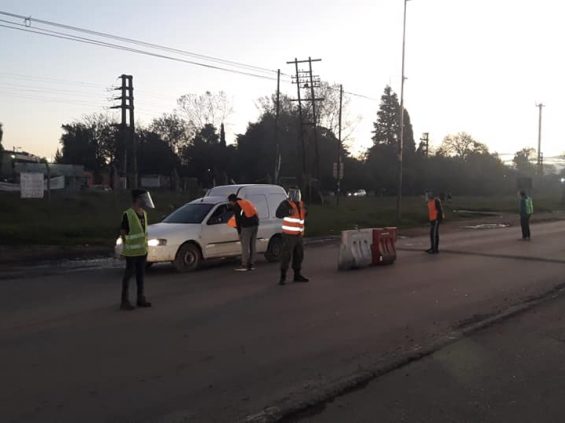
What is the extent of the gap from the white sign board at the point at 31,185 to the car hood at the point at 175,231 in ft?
54.6

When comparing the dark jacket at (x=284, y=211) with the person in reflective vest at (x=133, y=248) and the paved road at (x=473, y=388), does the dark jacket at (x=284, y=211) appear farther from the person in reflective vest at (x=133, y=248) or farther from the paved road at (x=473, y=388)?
the paved road at (x=473, y=388)

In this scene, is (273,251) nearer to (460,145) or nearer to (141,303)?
(141,303)

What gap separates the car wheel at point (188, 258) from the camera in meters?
13.8

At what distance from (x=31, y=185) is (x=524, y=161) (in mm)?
119344

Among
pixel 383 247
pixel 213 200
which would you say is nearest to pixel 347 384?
pixel 383 247

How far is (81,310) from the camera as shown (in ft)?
31.2

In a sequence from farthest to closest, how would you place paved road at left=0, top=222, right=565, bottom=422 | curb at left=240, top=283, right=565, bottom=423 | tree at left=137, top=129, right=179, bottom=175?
1. tree at left=137, top=129, right=179, bottom=175
2. paved road at left=0, top=222, right=565, bottom=422
3. curb at left=240, top=283, right=565, bottom=423

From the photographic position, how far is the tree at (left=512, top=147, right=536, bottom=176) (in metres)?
125

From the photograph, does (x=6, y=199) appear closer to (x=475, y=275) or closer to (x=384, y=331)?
(x=475, y=275)

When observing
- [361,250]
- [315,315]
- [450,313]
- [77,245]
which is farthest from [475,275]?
[77,245]

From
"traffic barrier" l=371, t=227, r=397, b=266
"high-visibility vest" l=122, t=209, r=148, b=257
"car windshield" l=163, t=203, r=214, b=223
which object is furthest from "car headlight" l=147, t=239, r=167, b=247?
"traffic barrier" l=371, t=227, r=397, b=266

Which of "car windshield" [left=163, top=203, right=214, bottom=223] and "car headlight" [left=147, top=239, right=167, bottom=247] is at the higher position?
"car windshield" [left=163, top=203, right=214, bottom=223]

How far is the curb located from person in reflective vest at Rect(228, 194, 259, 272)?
20.9 feet

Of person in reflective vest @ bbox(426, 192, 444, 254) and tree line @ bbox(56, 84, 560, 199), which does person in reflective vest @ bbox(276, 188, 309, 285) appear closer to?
person in reflective vest @ bbox(426, 192, 444, 254)
